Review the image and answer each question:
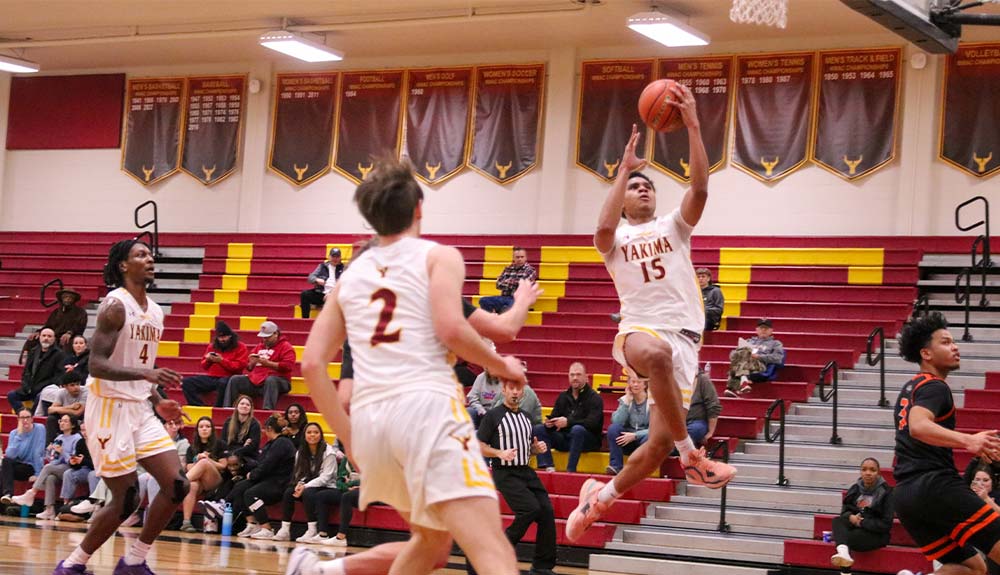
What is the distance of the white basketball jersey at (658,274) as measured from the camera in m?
6.69

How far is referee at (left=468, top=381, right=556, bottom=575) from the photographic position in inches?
390

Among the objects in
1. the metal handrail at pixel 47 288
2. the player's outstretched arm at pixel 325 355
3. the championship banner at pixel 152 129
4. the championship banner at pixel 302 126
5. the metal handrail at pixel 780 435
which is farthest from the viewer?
the championship banner at pixel 152 129

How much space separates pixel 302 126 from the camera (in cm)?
1995

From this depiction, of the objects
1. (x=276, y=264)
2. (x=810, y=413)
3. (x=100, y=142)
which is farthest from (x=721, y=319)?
(x=100, y=142)

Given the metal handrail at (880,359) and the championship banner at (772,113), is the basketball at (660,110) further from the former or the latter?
the championship banner at (772,113)

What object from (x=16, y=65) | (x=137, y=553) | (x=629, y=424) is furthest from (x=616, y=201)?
(x=16, y=65)

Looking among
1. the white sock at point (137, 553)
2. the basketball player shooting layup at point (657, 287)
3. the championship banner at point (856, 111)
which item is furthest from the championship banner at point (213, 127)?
the basketball player shooting layup at point (657, 287)

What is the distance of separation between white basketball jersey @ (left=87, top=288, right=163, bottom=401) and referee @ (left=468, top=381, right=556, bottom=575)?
3129 millimetres

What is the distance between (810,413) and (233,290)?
359 inches

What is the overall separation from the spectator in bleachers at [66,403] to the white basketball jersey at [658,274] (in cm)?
952

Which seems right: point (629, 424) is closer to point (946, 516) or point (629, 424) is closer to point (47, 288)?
point (946, 516)

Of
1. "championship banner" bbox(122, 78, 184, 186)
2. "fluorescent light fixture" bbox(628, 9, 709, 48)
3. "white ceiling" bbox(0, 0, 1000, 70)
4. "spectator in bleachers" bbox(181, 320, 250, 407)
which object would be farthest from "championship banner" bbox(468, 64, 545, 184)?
"championship banner" bbox(122, 78, 184, 186)

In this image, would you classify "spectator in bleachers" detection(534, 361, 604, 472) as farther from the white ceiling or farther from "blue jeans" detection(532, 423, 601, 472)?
the white ceiling

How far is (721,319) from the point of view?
14.9m
